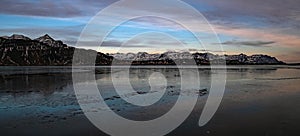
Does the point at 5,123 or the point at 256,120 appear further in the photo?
the point at 256,120

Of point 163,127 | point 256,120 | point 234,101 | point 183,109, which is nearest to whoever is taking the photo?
point 163,127

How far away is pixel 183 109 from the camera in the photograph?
44.4 ft

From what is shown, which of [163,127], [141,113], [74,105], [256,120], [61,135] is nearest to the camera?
[61,135]

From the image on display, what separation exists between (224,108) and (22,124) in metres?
8.34

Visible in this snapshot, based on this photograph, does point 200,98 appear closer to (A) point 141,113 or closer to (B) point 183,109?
(B) point 183,109

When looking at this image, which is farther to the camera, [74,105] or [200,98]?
[200,98]

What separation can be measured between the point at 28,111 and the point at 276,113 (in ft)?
33.3

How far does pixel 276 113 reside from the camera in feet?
41.5

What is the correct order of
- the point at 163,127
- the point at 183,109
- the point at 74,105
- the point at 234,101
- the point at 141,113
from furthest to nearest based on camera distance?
the point at 234,101
the point at 74,105
the point at 183,109
the point at 141,113
the point at 163,127

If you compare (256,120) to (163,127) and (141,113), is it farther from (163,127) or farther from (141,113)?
(141,113)

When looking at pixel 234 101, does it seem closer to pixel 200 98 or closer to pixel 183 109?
pixel 200 98

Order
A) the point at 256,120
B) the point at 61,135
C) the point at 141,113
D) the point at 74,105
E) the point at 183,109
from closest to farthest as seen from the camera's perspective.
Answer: the point at 61,135
the point at 256,120
the point at 141,113
the point at 183,109
the point at 74,105

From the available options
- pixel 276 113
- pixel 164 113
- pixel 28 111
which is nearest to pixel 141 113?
pixel 164 113

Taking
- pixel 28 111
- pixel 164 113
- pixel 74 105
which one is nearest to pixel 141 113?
pixel 164 113
